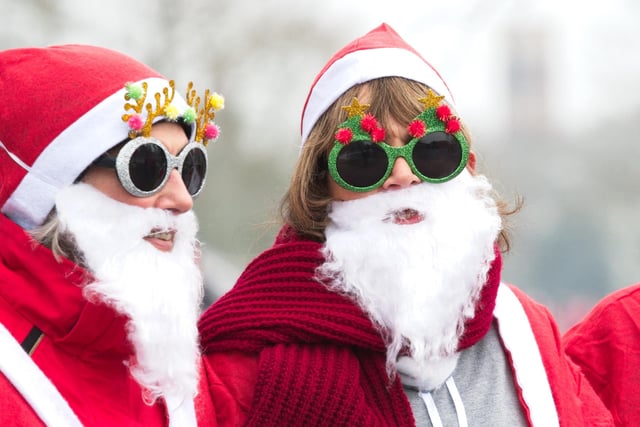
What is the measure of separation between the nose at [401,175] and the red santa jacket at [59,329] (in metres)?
0.90

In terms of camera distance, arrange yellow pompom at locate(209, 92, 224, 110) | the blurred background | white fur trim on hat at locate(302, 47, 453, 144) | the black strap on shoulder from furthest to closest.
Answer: the blurred background < white fur trim on hat at locate(302, 47, 453, 144) < yellow pompom at locate(209, 92, 224, 110) < the black strap on shoulder

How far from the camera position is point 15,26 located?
26.4 feet

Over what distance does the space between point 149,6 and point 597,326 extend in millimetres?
6094

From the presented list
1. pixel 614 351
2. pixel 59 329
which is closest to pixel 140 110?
pixel 59 329

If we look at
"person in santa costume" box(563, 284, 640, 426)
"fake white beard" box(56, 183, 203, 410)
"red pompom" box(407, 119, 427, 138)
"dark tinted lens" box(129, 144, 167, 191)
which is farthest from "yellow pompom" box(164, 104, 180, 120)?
"person in santa costume" box(563, 284, 640, 426)

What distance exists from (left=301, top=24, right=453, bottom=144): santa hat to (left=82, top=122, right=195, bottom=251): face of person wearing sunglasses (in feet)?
1.75

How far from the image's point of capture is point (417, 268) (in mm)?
2791

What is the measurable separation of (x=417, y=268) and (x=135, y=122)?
0.90 m

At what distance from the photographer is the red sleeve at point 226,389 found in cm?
275

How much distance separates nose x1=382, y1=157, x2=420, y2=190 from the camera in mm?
2869

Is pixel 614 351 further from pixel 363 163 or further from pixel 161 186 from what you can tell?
pixel 161 186

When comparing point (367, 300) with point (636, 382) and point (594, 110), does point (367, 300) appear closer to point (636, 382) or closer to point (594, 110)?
point (636, 382)

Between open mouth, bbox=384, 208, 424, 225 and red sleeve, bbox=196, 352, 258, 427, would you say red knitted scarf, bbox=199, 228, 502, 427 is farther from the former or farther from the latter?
open mouth, bbox=384, 208, 424, 225

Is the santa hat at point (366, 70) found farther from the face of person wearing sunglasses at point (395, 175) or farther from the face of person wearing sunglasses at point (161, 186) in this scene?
the face of person wearing sunglasses at point (161, 186)
